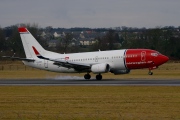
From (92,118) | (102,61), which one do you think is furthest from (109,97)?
(102,61)

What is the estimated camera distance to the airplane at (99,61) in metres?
60.9

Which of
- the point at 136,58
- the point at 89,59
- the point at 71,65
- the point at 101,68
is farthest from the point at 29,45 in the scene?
the point at 136,58

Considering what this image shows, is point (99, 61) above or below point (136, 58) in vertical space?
below

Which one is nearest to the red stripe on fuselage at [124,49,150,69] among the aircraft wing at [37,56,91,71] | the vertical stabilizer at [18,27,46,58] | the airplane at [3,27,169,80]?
the airplane at [3,27,169,80]

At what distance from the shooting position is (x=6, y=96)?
3859cm

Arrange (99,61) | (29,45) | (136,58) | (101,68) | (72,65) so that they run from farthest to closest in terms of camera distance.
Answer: (29,45) → (72,65) → (99,61) → (136,58) → (101,68)

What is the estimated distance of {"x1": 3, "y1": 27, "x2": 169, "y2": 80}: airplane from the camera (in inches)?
2398

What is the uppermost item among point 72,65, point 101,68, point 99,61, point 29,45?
point 29,45

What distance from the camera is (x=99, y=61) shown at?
62.0 meters

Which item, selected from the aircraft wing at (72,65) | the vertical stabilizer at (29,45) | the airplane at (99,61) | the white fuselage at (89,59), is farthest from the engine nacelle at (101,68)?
the vertical stabilizer at (29,45)

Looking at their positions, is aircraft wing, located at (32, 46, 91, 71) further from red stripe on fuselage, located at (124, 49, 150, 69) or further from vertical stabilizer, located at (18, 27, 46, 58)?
red stripe on fuselage, located at (124, 49, 150, 69)

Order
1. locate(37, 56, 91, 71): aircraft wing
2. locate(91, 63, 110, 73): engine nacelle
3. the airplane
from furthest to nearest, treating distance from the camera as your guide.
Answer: locate(37, 56, 91, 71): aircraft wing
the airplane
locate(91, 63, 110, 73): engine nacelle

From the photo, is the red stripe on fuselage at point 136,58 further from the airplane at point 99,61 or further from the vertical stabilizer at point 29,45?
the vertical stabilizer at point 29,45

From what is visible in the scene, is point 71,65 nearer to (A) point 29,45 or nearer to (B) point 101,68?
(B) point 101,68
